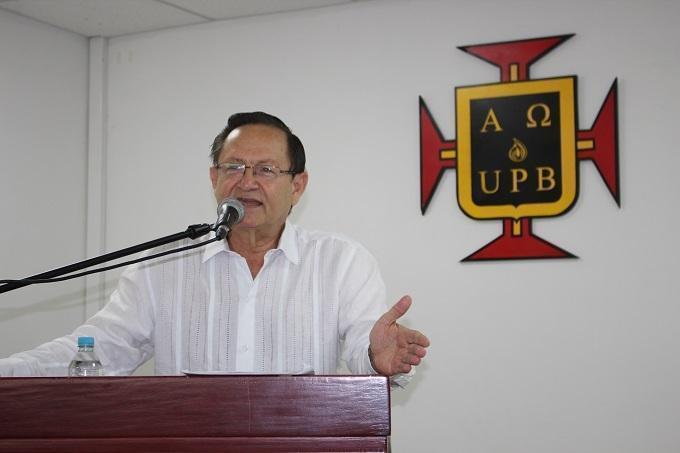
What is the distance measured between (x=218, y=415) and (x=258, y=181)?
4.85 ft

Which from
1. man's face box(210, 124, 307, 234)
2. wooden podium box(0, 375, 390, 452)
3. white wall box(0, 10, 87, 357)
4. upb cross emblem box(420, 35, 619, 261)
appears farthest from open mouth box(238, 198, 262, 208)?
white wall box(0, 10, 87, 357)

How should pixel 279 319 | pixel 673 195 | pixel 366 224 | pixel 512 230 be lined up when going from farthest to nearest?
pixel 366 224 < pixel 512 230 < pixel 673 195 < pixel 279 319

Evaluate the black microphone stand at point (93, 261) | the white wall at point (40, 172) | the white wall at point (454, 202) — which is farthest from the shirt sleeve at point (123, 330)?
the white wall at point (40, 172)

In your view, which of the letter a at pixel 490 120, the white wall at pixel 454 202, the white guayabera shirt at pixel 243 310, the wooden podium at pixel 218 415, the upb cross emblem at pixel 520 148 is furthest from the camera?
the letter a at pixel 490 120

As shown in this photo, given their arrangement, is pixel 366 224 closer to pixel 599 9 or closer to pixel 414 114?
pixel 414 114

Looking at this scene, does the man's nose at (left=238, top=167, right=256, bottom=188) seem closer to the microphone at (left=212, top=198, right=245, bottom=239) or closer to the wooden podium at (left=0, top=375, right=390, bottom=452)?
the microphone at (left=212, top=198, right=245, bottom=239)

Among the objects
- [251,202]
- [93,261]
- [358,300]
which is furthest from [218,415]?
[251,202]

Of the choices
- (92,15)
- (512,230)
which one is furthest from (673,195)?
(92,15)

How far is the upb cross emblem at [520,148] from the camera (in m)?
4.30

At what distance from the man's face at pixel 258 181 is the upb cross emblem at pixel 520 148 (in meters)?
1.73

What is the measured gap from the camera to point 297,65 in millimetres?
4957

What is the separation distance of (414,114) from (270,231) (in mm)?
1972

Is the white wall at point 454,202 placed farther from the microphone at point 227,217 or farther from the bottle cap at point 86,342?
the microphone at point 227,217

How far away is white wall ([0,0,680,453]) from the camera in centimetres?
418
